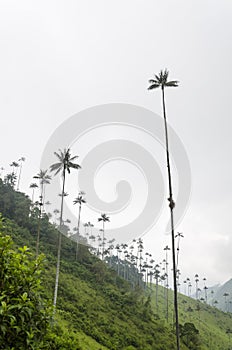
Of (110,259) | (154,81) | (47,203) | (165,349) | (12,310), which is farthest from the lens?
(110,259)

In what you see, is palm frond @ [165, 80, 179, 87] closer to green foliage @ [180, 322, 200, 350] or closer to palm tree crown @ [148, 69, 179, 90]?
palm tree crown @ [148, 69, 179, 90]

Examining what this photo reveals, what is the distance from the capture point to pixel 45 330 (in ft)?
15.9

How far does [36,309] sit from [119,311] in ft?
157

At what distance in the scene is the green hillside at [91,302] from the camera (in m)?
36.9

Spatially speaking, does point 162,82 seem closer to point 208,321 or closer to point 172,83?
point 172,83

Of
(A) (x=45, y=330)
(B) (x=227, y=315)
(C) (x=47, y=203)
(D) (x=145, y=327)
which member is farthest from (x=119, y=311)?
(B) (x=227, y=315)

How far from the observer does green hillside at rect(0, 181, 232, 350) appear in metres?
36.9

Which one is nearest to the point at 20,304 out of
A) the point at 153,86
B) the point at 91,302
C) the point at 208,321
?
the point at 153,86

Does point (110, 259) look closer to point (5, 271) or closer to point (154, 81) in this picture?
point (154, 81)

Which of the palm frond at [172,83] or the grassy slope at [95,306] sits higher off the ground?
the palm frond at [172,83]

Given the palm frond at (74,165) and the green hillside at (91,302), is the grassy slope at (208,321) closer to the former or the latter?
the green hillside at (91,302)

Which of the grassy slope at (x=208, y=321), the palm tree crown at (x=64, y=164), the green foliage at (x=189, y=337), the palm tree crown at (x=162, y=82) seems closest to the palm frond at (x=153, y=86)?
the palm tree crown at (x=162, y=82)

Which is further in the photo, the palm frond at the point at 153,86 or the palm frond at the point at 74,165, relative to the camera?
the palm frond at the point at 74,165

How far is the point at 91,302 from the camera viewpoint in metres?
45.6
